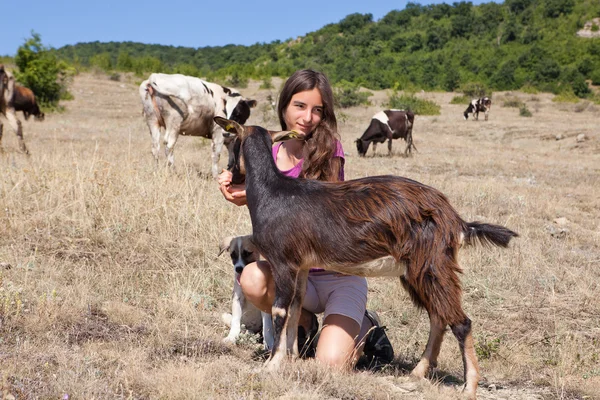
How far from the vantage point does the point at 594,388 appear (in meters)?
3.48

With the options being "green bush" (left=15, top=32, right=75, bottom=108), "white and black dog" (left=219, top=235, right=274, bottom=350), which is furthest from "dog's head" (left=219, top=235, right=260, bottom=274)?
"green bush" (left=15, top=32, right=75, bottom=108)

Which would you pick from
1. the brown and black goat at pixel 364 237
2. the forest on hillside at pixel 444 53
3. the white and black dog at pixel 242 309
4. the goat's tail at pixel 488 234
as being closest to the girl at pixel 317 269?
the white and black dog at pixel 242 309

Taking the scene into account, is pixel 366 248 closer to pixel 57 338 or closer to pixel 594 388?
pixel 594 388

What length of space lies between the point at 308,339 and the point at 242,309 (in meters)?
0.57

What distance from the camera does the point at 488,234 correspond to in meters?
3.06

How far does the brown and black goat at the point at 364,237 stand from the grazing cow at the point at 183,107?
6.75 m

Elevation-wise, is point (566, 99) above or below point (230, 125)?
above

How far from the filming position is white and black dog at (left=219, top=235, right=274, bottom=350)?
387 cm

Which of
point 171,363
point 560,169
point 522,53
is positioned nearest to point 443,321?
point 171,363

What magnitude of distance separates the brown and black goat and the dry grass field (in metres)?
0.36

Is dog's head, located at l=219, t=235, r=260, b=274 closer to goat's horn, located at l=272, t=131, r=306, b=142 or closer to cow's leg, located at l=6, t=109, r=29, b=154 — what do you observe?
goat's horn, located at l=272, t=131, r=306, b=142

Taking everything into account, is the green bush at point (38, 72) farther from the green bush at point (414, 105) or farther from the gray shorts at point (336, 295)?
the gray shorts at point (336, 295)

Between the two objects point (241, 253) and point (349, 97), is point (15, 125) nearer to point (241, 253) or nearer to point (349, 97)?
point (241, 253)

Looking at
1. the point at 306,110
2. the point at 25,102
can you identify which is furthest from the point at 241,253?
the point at 25,102
